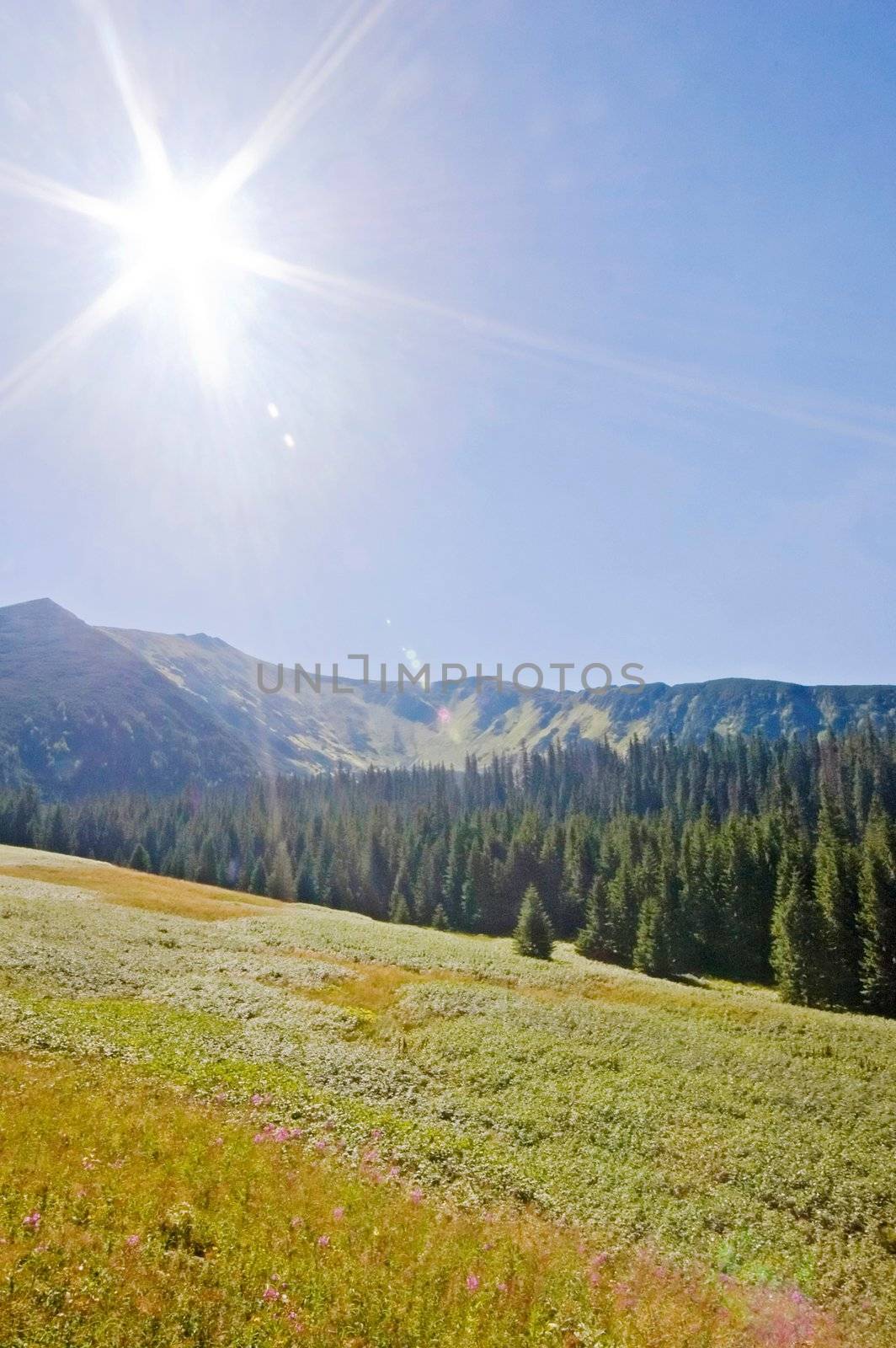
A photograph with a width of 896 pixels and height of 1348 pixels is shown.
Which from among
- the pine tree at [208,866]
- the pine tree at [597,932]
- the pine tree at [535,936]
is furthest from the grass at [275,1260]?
the pine tree at [208,866]

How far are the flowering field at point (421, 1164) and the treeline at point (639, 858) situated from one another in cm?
2515

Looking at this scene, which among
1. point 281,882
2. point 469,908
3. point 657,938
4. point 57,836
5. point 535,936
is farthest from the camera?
point 57,836

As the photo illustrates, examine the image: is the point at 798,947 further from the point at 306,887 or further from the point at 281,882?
the point at 281,882

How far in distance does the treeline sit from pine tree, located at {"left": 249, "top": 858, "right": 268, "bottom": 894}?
1.13ft

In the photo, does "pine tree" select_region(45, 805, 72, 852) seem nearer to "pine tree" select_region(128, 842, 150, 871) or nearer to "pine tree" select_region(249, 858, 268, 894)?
"pine tree" select_region(128, 842, 150, 871)

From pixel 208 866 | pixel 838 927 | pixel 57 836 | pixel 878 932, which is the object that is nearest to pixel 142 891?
pixel 208 866

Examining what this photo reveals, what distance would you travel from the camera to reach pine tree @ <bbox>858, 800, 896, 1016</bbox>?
188 ft

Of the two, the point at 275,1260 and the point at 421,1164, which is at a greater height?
the point at 275,1260

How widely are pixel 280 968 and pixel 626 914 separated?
5129 centimetres

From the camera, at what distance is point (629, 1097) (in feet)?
90.7

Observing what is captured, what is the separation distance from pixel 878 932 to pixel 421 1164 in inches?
2208

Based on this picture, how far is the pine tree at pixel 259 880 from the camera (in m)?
118

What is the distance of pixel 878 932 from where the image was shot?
58.5 meters

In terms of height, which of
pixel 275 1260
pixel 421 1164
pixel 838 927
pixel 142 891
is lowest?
pixel 142 891
